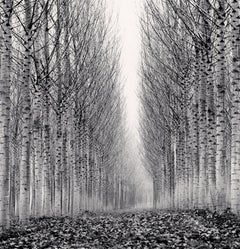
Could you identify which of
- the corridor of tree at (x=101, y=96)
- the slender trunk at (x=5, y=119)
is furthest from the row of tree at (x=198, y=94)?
the slender trunk at (x=5, y=119)

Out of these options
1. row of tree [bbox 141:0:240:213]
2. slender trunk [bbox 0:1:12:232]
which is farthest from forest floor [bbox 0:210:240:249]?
row of tree [bbox 141:0:240:213]

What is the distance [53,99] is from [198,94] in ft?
18.5

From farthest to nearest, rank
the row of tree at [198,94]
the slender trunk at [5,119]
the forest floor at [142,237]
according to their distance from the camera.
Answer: the row of tree at [198,94]
the slender trunk at [5,119]
the forest floor at [142,237]

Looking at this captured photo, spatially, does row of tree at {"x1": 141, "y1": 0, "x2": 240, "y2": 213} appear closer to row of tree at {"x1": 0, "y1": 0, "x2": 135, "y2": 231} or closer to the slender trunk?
row of tree at {"x1": 0, "y1": 0, "x2": 135, "y2": 231}

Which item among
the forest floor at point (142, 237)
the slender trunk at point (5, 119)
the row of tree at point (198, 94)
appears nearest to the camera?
the forest floor at point (142, 237)

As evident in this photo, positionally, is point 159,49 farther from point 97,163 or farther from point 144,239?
point 144,239

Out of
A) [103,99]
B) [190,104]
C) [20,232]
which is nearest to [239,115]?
[20,232]

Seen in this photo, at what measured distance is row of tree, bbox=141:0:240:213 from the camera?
9320mm

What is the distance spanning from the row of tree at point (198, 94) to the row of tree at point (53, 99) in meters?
2.91

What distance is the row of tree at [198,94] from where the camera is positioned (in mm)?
9320

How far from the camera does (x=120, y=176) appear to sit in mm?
45812

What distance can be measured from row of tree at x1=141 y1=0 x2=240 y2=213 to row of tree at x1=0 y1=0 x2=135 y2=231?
9.55 feet

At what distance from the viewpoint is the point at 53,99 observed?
47.1ft

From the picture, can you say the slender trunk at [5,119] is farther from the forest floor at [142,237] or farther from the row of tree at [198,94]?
the row of tree at [198,94]
